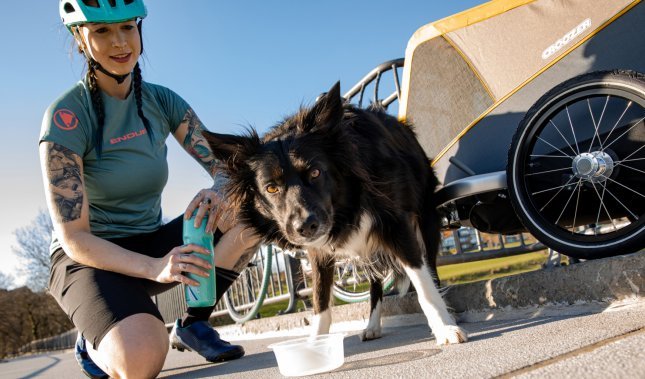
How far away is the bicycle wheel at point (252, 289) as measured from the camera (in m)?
6.46

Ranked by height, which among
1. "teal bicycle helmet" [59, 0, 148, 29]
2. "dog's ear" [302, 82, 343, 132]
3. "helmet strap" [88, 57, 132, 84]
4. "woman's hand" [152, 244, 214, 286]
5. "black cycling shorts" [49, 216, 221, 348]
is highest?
"teal bicycle helmet" [59, 0, 148, 29]

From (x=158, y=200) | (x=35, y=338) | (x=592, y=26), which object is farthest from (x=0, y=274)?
(x=592, y=26)

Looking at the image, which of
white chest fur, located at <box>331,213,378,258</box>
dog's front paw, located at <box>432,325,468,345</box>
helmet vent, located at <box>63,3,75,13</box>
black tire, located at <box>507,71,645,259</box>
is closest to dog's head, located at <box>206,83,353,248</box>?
white chest fur, located at <box>331,213,378,258</box>

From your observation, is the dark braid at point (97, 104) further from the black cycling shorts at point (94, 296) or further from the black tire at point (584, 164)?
the black tire at point (584, 164)

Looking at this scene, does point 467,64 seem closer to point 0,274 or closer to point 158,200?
point 158,200

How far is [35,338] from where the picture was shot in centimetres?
2603

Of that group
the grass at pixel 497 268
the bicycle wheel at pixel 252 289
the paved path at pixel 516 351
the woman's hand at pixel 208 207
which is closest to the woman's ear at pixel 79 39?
the woman's hand at pixel 208 207

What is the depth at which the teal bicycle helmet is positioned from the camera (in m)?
2.78

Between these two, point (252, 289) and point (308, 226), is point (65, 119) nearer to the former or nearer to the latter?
point (308, 226)

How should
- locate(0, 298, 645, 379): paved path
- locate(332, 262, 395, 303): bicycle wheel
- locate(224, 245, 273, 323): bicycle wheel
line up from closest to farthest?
1. locate(0, 298, 645, 379): paved path
2. locate(332, 262, 395, 303): bicycle wheel
3. locate(224, 245, 273, 323): bicycle wheel

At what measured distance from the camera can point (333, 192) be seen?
2.84m

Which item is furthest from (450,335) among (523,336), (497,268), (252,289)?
(497,268)

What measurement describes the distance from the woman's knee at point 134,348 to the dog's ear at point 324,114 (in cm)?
125

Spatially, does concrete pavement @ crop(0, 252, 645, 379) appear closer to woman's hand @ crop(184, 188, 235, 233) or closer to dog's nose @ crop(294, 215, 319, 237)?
dog's nose @ crop(294, 215, 319, 237)
